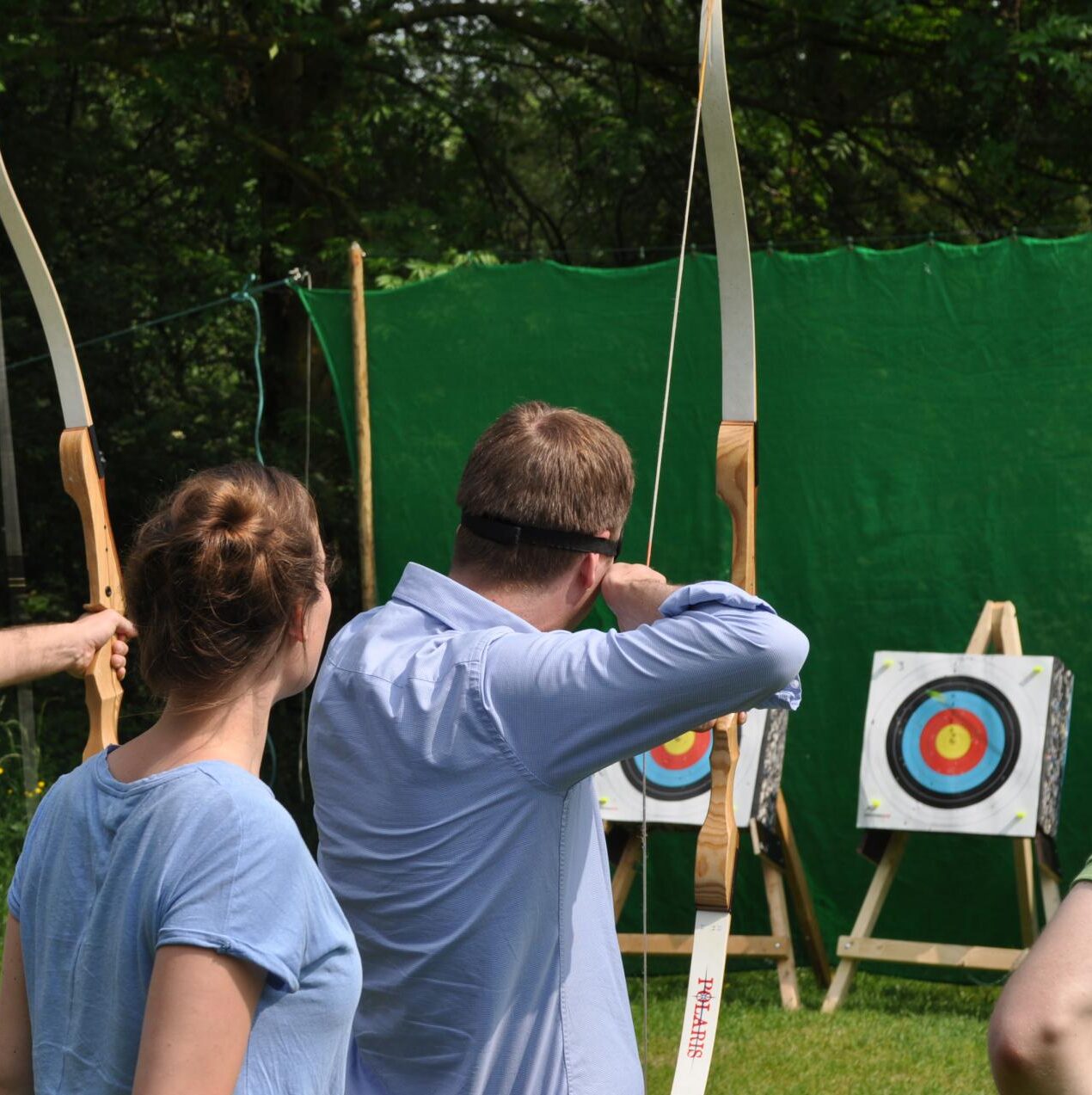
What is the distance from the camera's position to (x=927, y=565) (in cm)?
376

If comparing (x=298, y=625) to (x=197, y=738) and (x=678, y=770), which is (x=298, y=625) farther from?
(x=678, y=770)

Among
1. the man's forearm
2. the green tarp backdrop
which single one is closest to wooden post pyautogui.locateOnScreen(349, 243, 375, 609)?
the green tarp backdrop

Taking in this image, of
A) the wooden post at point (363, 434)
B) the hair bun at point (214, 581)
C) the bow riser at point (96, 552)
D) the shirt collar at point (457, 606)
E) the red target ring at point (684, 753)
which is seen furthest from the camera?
the wooden post at point (363, 434)

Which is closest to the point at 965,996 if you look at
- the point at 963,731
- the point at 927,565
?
the point at 963,731

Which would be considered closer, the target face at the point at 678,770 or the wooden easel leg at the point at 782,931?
the wooden easel leg at the point at 782,931

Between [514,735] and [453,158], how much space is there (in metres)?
5.63

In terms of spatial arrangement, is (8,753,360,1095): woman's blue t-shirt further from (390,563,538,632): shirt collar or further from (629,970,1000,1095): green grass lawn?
(629,970,1000,1095): green grass lawn

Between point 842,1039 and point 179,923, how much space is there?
Answer: 269 centimetres

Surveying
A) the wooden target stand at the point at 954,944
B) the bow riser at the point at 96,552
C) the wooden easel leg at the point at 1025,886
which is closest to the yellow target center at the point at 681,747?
the wooden target stand at the point at 954,944

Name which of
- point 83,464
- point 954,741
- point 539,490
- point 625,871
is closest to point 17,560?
point 83,464

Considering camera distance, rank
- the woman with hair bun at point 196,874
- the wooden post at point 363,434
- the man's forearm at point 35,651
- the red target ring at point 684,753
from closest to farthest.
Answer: the woman with hair bun at point 196,874 < the man's forearm at point 35,651 < the red target ring at point 684,753 < the wooden post at point 363,434

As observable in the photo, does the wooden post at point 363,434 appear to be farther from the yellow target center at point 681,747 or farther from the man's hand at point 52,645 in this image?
the man's hand at point 52,645

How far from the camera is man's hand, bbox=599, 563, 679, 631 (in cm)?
143

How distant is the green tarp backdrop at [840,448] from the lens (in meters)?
3.67
